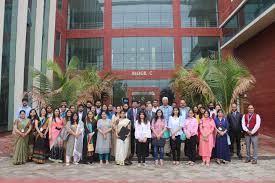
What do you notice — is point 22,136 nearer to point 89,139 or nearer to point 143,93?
point 89,139

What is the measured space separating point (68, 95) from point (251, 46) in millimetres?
10186

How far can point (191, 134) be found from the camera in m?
7.94

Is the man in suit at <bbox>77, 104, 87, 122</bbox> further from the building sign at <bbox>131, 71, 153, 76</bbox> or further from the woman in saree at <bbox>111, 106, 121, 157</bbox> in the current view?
the building sign at <bbox>131, 71, 153, 76</bbox>

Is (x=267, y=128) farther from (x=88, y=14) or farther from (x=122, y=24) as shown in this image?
(x=88, y=14)

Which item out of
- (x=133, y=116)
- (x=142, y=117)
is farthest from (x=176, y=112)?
(x=133, y=116)

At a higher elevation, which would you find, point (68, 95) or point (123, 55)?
point (123, 55)

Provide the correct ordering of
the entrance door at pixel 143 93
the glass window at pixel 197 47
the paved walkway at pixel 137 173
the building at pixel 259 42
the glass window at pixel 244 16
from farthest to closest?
the glass window at pixel 197 47, the entrance door at pixel 143 93, the building at pixel 259 42, the glass window at pixel 244 16, the paved walkway at pixel 137 173

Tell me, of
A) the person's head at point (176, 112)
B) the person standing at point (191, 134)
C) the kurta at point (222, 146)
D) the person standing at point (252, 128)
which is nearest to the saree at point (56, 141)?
the person's head at point (176, 112)

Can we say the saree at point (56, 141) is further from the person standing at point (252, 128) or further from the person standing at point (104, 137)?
the person standing at point (252, 128)

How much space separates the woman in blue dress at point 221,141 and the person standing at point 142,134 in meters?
1.98

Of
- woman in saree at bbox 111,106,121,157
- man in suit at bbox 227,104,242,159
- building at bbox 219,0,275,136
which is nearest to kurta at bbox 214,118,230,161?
man in suit at bbox 227,104,242,159

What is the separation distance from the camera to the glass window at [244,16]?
12125 mm

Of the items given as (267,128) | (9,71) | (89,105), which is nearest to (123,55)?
(9,71)

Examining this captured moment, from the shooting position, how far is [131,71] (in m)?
25.3
